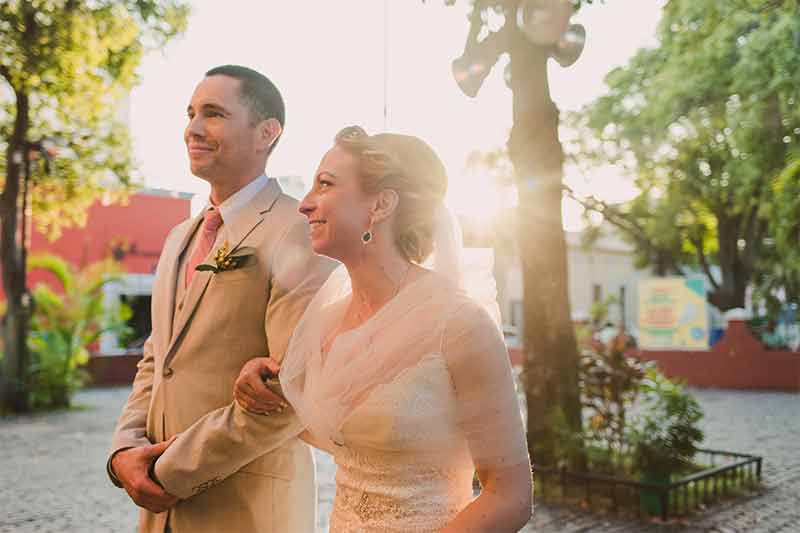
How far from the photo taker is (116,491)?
8773 millimetres

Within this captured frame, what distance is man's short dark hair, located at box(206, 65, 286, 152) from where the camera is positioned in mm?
2357

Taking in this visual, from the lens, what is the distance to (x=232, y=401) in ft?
7.35

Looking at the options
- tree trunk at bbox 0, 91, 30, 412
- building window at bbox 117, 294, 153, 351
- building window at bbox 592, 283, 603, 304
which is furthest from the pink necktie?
building window at bbox 592, 283, 603, 304

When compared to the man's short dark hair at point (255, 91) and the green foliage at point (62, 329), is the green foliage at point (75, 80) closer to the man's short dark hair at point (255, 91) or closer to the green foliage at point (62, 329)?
the green foliage at point (62, 329)

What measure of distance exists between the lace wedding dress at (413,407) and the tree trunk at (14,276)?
1467 centimetres

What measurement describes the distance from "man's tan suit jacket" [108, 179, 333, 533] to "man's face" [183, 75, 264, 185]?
18cm

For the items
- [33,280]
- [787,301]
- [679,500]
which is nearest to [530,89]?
[679,500]

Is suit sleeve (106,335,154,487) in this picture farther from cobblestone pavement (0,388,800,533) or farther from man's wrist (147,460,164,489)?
cobblestone pavement (0,388,800,533)

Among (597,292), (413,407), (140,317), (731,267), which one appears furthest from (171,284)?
(597,292)

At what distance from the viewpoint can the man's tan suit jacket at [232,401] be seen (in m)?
2.12

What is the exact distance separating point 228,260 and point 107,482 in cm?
783

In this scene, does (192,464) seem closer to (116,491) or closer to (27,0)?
(116,491)

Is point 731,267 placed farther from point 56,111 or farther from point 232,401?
point 232,401

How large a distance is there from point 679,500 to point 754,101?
414 inches
